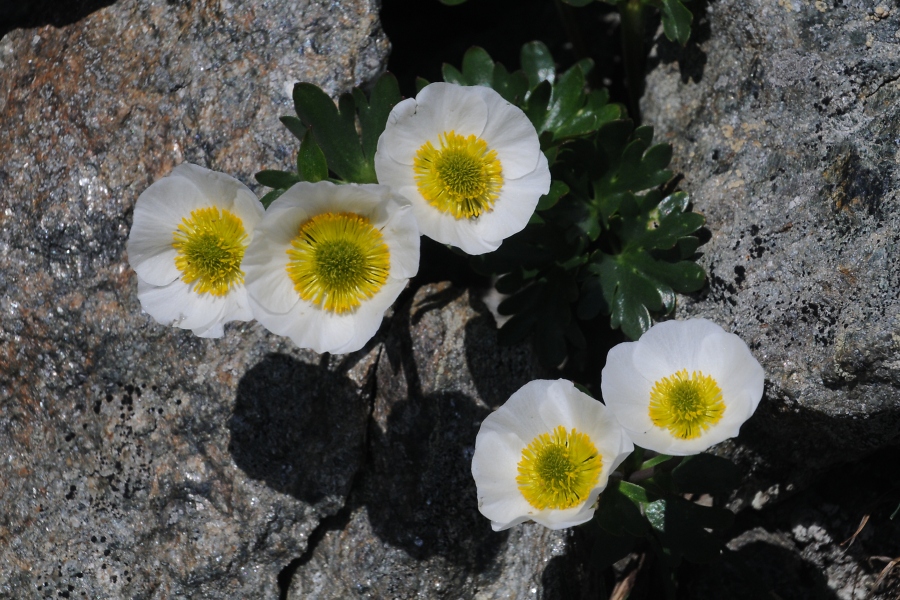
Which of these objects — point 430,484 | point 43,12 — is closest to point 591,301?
point 430,484

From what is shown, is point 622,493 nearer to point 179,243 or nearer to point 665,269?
point 665,269

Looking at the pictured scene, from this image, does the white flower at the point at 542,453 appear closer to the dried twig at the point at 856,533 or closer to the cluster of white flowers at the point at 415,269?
the cluster of white flowers at the point at 415,269

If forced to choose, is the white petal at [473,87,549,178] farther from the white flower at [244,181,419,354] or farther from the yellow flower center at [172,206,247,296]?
the yellow flower center at [172,206,247,296]

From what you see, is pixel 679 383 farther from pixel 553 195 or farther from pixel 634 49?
pixel 634 49

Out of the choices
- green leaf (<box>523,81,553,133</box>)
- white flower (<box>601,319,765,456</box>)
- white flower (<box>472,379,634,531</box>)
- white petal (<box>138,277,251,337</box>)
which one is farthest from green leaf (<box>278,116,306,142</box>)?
white flower (<box>601,319,765,456</box>)

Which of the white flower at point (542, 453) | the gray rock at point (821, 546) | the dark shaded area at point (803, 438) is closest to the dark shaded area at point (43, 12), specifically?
the white flower at point (542, 453)

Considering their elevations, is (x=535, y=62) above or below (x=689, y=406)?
above

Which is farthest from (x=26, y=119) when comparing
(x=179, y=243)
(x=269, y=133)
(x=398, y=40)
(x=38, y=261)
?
(x=398, y=40)

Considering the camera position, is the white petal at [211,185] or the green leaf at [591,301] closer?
the white petal at [211,185]
